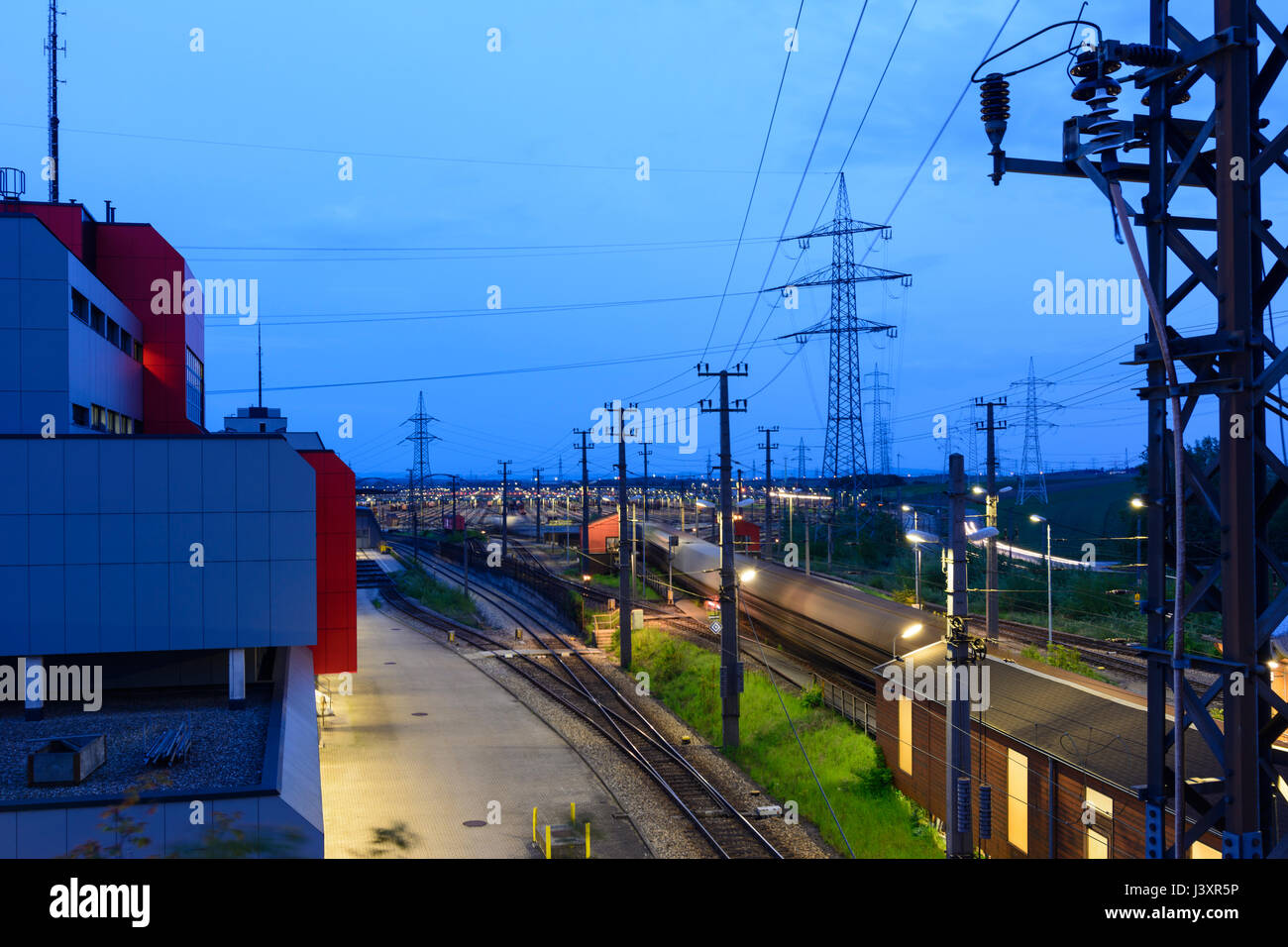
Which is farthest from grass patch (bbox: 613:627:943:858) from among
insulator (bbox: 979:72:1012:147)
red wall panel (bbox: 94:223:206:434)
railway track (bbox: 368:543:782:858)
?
red wall panel (bbox: 94:223:206:434)

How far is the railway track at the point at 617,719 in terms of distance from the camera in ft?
49.0

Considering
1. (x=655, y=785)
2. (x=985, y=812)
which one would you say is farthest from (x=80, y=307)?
(x=985, y=812)

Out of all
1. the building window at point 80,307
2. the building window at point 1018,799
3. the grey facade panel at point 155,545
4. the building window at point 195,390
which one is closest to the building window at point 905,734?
the building window at point 1018,799

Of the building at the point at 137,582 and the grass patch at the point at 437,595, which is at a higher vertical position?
the building at the point at 137,582

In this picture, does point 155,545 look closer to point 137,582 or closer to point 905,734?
point 137,582

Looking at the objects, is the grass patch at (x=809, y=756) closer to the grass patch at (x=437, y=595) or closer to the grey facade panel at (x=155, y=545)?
the grey facade panel at (x=155, y=545)

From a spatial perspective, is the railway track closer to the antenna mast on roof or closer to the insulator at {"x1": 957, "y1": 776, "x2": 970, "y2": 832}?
the insulator at {"x1": 957, "y1": 776, "x2": 970, "y2": 832}

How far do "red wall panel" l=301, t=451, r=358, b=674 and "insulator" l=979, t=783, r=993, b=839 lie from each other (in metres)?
14.0

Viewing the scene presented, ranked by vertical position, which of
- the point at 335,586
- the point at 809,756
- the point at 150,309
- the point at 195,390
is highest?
the point at 150,309

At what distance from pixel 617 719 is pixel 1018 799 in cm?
1089

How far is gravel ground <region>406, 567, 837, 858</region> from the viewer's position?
1452 centimetres

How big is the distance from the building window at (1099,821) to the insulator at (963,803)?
8.12ft

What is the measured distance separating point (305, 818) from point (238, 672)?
5288 millimetres

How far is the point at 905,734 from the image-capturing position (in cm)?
1691
